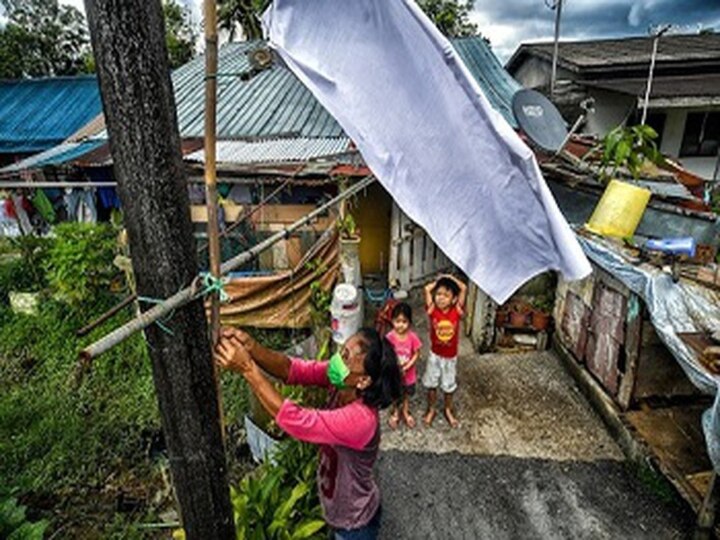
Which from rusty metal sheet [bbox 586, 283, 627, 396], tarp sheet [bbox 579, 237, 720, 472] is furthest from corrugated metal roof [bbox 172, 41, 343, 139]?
tarp sheet [bbox 579, 237, 720, 472]

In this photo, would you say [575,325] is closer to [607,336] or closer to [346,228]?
[607,336]

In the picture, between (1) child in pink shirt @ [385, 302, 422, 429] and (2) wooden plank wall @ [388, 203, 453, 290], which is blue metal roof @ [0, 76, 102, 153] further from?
(1) child in pink shirt @ [385, 302, 422, 429]

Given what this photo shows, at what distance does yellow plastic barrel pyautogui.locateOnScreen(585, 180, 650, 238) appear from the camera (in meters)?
5.04

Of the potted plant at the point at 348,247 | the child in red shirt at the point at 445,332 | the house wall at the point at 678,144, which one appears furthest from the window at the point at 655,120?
the child in red shirt at the point at 445,332

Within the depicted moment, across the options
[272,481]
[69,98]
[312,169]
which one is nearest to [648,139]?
[312,169]

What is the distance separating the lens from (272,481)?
140 inches

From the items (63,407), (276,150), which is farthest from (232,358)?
(276,150)

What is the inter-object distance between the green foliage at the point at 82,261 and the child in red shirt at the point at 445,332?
249 inches

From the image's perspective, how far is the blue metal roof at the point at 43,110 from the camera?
1298cm

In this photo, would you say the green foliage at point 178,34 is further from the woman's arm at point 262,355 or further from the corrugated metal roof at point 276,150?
the woman's arm at point 262,355

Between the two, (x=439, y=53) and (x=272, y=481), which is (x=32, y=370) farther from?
(x=439, y=53)

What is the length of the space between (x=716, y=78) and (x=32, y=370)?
16475 mm

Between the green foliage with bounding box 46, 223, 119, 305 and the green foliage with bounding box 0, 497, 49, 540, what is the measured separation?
4.86 meters

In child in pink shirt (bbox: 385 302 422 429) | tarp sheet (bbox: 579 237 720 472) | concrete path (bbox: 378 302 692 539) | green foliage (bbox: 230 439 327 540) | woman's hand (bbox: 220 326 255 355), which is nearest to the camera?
woman's hand (bbox: 220 326 255 355)
